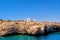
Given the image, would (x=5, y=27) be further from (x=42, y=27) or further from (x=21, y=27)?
(x=42, y=27)

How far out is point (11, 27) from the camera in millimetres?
28250

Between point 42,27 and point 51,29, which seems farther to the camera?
point 51,29

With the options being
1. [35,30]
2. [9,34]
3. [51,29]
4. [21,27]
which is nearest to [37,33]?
[35,30]

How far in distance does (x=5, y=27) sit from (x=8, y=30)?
77cm

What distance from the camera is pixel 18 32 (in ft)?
95.1

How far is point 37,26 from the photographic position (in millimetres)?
28547

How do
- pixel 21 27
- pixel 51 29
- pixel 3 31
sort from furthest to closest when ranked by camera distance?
pixel 51 29, pixel 21 27, pixel 3 31

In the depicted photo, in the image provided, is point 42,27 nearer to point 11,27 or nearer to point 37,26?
point 37,26

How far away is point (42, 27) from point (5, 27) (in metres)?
6.92

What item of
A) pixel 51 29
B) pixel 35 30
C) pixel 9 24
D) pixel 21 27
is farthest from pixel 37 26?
pixel 51 29

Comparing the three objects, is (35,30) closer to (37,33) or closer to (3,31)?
(37,33)

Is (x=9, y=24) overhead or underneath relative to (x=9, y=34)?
overhead

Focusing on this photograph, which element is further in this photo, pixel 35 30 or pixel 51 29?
pixel 51 29

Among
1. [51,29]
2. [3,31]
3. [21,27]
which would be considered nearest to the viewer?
[3,31]
